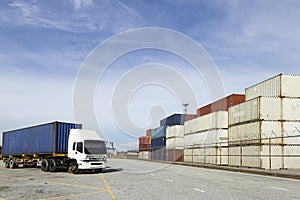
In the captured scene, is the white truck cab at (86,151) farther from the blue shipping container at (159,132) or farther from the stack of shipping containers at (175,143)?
the blue shipping container at (159,132)

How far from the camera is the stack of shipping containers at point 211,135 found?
41406 mm

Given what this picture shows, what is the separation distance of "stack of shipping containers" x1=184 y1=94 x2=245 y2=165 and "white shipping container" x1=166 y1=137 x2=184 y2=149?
3869mm

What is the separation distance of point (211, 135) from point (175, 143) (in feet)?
57.0

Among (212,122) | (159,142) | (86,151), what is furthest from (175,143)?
(86,151)

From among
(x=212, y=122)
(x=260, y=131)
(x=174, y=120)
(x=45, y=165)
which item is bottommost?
(x=45, y=165)

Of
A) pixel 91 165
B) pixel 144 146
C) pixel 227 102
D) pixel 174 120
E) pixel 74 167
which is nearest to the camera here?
pixel 91 165

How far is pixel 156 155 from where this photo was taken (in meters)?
66.4

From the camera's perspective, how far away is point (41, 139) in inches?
1138

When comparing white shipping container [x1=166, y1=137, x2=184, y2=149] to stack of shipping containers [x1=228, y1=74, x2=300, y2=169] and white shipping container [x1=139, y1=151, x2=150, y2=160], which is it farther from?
stack of shipping containers [x1=228, y1=74, x2=300, y2=169]

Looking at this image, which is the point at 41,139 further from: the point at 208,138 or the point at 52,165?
the point at 208,138

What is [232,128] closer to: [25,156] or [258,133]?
[258,133]

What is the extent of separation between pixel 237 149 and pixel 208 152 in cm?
819

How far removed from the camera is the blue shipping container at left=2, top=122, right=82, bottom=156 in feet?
88.3

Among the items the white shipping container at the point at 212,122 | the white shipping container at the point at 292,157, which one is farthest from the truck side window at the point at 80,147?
the white shipping container at the point at 212,122
